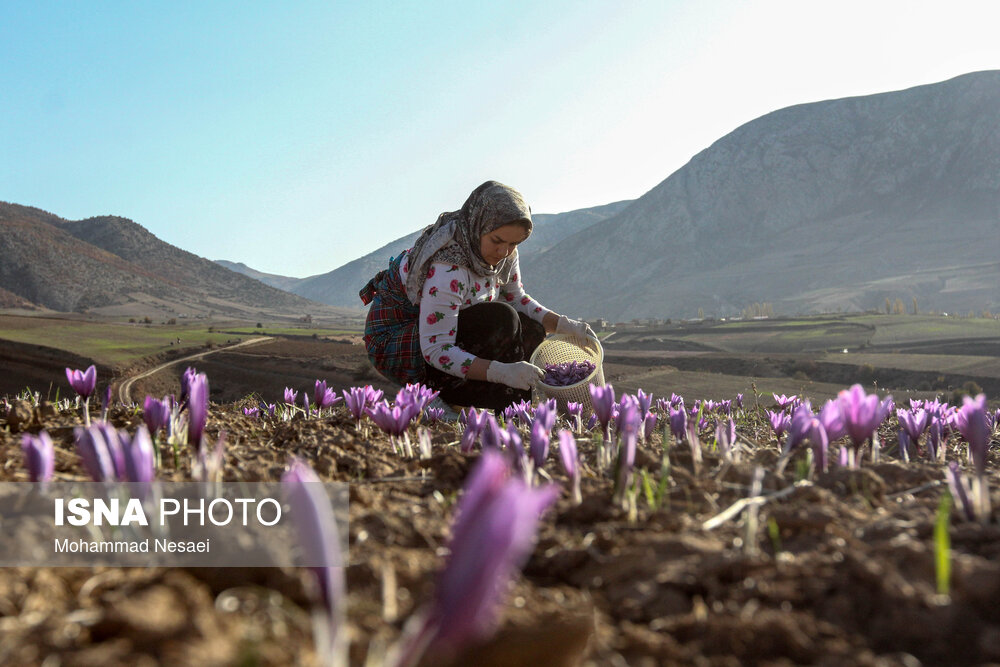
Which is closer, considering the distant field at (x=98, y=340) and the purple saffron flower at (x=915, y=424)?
the purple saffron flower at (x=915, y=424)

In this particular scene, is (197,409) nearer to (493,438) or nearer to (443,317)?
(493,438)

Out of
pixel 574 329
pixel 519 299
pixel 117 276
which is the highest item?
pixel 117 276

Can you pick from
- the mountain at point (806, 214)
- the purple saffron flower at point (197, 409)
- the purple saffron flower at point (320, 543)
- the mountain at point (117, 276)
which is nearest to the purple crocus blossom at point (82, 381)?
the purple saffron flower at point (197, 409)

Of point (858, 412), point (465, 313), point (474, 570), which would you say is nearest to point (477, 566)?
point (474, 570)

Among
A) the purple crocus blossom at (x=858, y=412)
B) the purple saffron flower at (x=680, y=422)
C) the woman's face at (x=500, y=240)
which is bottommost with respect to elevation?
the purple saffron flower at (x=680, y=422)

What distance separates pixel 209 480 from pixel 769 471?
50.6 inches

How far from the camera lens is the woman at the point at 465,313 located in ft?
12.6

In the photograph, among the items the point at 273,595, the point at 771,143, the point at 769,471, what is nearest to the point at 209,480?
the point at 273,595

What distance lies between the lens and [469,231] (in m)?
4.03

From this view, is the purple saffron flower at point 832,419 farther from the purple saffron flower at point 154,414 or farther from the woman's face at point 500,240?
the woman's face at point 500,240

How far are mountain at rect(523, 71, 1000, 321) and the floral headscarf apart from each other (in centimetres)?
6816

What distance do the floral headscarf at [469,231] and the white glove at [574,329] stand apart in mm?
686

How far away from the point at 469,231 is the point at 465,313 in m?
0.55

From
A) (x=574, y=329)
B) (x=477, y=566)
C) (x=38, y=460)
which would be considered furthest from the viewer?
(x=574, y=329)
